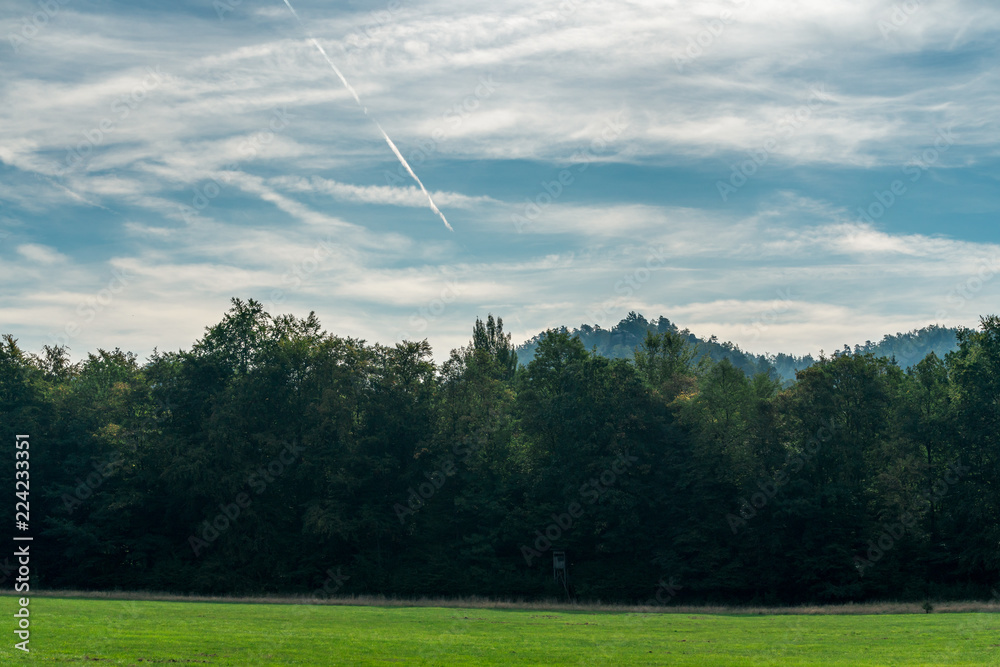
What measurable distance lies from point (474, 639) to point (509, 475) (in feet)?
124

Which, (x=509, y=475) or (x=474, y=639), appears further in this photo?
(x=509, y=475)

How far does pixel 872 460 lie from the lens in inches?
2376

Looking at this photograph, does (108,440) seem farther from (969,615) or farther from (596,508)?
(969,615)

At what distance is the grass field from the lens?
2112 centimetres

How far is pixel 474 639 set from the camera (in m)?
27.2

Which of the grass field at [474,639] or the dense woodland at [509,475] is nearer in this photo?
the grass field at [474,639]

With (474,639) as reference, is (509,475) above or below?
above

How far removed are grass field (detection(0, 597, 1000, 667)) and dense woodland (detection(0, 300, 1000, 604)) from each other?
1890cm

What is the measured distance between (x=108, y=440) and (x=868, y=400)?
206 feet

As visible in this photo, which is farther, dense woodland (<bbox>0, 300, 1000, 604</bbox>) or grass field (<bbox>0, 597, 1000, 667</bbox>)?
dense woodland (<bbox>0, 300, 1000, 604</bbox>)

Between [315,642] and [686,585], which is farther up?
[315,642]

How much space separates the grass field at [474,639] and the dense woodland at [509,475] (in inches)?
744

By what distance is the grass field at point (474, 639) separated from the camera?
2112 centimetres

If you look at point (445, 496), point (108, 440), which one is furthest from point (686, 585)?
point (108, 440)
